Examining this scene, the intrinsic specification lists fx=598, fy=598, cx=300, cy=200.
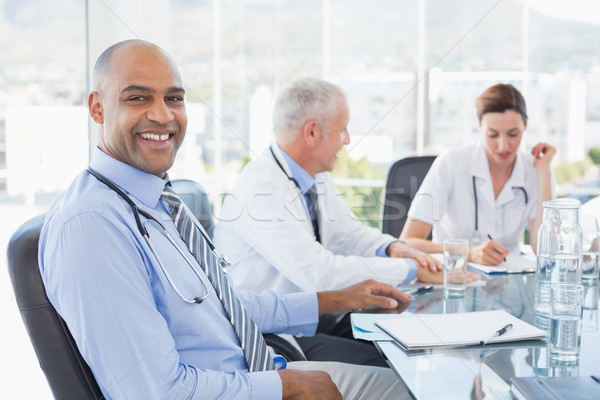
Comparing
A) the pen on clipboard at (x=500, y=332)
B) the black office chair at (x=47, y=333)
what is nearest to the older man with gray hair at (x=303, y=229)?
the pen on clipboard at (x=500, y=332)

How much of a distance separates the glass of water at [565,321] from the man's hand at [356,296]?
0.45m

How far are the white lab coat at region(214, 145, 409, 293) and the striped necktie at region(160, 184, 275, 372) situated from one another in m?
0.48

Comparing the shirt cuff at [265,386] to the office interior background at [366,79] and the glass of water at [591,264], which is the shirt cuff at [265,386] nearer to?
the glass of water at [591,264]

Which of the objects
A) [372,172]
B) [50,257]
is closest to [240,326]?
[50,257]

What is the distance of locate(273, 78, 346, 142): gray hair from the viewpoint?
2049 mm

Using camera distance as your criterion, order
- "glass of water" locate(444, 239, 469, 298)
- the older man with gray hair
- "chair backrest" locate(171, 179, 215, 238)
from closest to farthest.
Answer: "glass of water" locate(444, 239, 469, 298), the older man with gray hair, "chair backrest" locate(171, 179, 215, 238)

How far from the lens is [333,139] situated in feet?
6.84

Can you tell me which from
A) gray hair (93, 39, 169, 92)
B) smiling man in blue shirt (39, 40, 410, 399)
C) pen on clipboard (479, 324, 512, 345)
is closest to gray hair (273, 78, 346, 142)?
smiling man in blue shirt (39, 40, 410, 399)

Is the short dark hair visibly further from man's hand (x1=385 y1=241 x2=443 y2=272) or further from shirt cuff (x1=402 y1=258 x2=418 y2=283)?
shirt cuff (x1=402 y1=258 x2=418 y2=283)

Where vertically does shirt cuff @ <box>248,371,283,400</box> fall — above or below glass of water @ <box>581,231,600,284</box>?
below

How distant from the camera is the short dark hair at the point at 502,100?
2.43 m

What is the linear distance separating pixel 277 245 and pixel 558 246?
0.80 metres

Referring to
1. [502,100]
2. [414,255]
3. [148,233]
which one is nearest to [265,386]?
[148,233]

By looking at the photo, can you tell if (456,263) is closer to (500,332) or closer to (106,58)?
(500,332)
